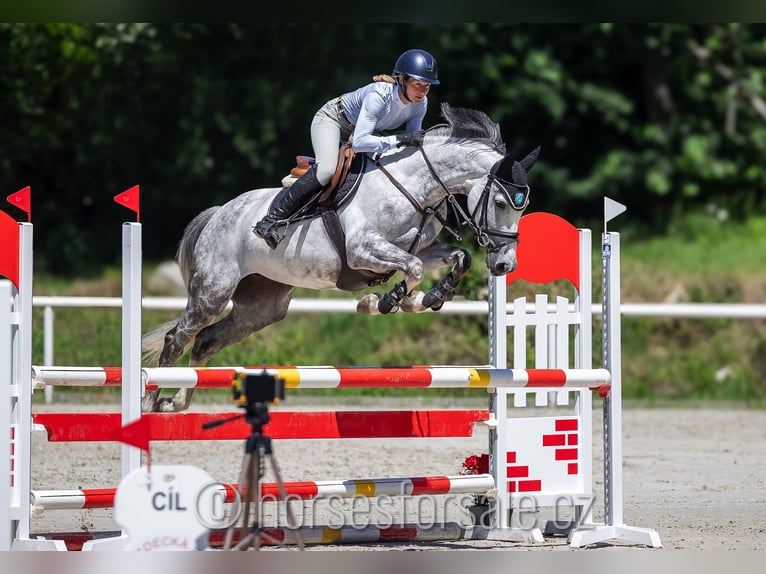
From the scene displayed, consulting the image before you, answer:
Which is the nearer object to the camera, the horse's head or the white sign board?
the white sign board

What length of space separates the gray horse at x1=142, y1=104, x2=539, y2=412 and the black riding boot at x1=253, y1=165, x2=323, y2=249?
0.06 meters

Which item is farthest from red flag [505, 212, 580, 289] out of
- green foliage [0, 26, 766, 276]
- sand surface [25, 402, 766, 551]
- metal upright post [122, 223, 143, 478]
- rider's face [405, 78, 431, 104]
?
green foliage [0, 26, 766, 276]

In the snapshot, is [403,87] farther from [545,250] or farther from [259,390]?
[259,390]

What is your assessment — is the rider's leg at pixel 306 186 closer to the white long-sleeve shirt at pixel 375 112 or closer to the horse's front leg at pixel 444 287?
the white long-sleeve shirt at pixel 375 112

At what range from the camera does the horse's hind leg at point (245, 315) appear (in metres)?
5.35

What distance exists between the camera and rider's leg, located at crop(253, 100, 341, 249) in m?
4.91

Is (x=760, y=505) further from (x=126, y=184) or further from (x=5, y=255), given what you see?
(x=126, y=184)

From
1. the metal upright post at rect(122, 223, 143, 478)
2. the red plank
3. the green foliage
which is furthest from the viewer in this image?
the green foliage

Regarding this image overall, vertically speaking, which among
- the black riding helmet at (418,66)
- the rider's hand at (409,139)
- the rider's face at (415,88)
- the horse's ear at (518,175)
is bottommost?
the horse's ear at (518,175)

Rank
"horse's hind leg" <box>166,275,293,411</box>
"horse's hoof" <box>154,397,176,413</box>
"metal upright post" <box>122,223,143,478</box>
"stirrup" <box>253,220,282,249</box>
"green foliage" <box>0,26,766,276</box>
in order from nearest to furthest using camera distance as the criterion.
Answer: "metal upright post" <box>122,223,143,478</box> < "stirrup" <box>253,220,282,249</box> < "horse's hoof" <box>154,397,176,413</box> < "horse's hind leg" <box>166,275,293,411</box> < "green foliage" <box>0,26,766,276</box>

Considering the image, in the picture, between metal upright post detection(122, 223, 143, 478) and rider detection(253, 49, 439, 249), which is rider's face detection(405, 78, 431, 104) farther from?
metal upright post detection(122, 223, 143, 478)

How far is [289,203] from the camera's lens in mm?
4922

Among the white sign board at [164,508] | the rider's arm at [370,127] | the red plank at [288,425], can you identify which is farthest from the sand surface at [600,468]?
the rider's arm at [370,127]

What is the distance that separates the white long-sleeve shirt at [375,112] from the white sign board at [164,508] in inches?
74.7
